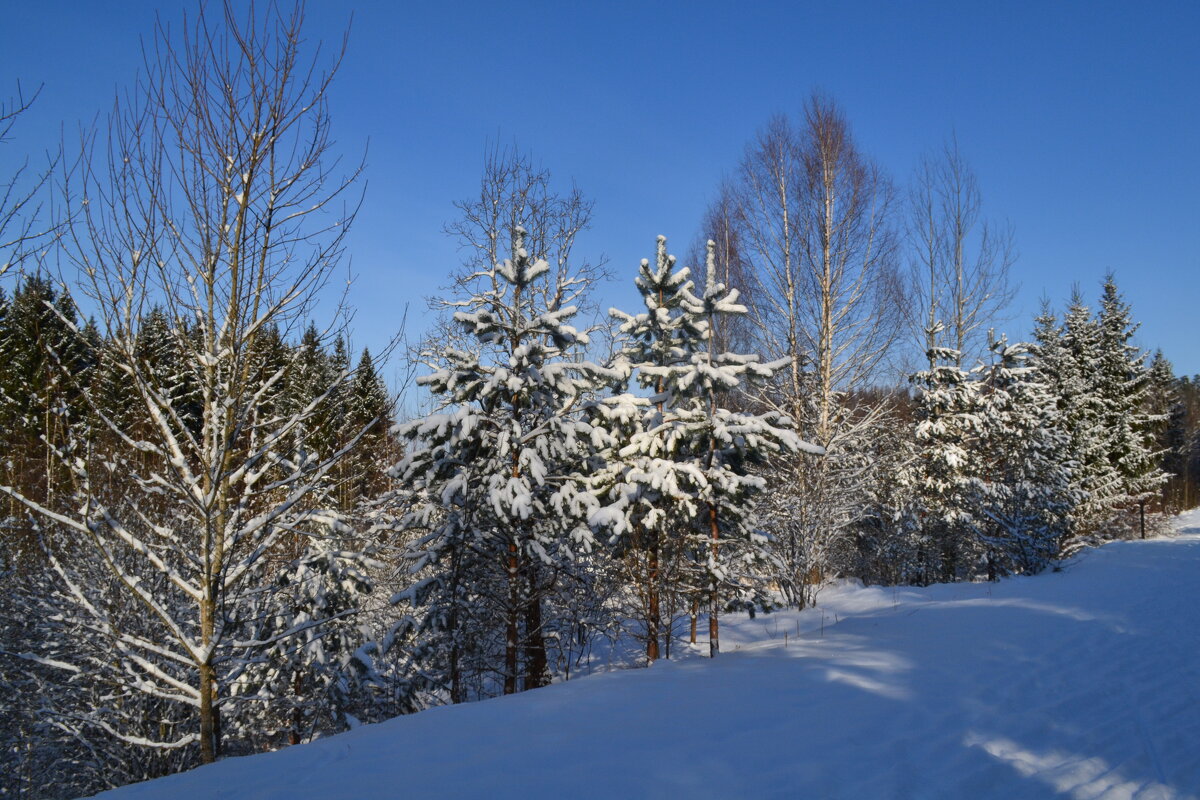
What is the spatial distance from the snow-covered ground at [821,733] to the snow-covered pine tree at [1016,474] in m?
8.45

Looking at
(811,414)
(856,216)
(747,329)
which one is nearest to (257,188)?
(811,414)

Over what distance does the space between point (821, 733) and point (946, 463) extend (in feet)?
47.1

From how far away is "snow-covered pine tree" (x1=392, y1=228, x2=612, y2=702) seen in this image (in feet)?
29.8

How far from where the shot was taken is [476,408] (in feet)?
30.2

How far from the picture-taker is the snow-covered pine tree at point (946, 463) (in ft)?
53.4

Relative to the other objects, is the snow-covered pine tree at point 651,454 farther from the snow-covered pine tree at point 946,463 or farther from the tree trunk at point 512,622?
the snow-covered pine tree at point 946,463

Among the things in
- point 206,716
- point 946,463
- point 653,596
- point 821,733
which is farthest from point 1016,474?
point 206,716

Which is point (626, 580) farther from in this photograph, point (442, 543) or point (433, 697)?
point (433, 697)

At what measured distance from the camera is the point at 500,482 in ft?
29.0

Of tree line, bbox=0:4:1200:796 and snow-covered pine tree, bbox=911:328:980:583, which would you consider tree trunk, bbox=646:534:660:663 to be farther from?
snow-covered pine tree, bbox=911:328:980:583

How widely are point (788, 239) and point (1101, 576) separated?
10.1 metres

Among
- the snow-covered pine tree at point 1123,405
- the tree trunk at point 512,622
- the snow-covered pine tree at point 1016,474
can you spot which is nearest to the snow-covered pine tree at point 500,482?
the tree trunk at point 512,622

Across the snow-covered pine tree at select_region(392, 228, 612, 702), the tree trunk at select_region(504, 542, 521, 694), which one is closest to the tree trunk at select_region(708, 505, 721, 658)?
the snow-covered pine tree at select_region(392, 228, 612, 702)

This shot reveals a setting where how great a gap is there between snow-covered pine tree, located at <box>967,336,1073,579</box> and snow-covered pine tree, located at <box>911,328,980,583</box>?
0.30 metres
